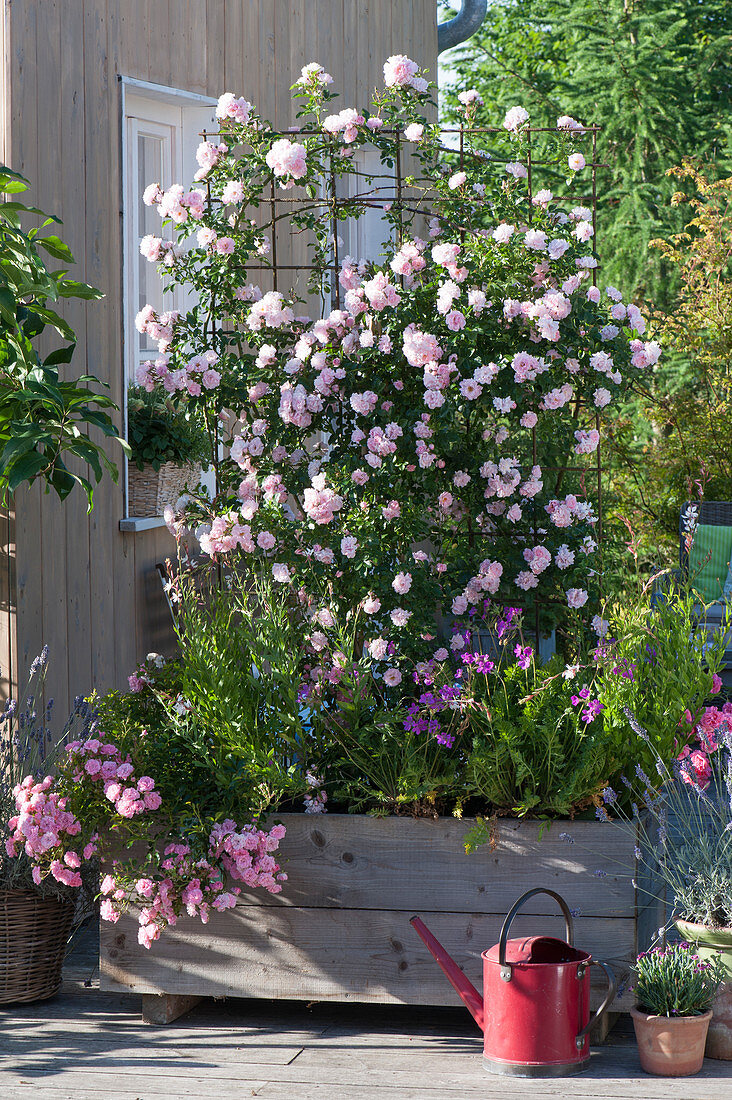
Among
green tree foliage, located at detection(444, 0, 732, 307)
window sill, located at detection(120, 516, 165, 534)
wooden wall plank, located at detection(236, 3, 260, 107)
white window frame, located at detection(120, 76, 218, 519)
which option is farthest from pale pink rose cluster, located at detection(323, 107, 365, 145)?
green tree foliage, located at detection(444, 0, 732, 307)

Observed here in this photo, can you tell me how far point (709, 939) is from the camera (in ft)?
9.24

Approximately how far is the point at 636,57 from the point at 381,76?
15.3 ft

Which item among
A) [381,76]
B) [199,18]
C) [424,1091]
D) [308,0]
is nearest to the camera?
[424,1091]

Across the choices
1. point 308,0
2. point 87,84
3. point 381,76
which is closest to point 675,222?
point 381,76

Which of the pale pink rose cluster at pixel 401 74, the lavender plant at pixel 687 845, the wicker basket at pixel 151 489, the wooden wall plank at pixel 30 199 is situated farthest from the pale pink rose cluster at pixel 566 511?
the wooden wall plank at pixel 30 199

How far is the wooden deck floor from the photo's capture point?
2.61 m

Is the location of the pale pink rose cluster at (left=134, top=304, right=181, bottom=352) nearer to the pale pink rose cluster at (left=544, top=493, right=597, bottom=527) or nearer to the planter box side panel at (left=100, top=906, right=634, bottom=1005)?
the pale pink rose cluster at (left=544, top=493, right=597, bottom=527)

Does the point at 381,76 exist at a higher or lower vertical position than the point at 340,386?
higher

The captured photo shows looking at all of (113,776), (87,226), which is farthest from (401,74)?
(113,776)

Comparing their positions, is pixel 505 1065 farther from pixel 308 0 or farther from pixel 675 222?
pixel 675 222

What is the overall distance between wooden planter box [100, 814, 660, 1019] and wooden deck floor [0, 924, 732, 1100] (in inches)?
3.9

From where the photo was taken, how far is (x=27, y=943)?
3.14 metres

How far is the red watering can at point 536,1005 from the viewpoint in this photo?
2645 millimetres

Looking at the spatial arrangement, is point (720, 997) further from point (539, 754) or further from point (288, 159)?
point (288, 159)
